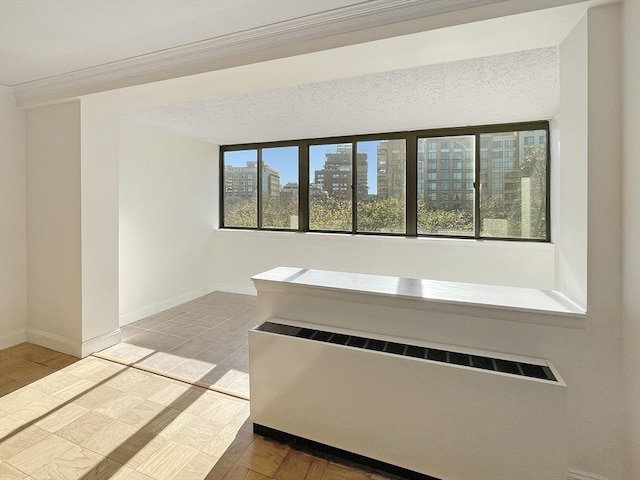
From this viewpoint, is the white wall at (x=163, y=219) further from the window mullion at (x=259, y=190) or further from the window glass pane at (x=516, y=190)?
the window glass pane at (x=516, y=190)

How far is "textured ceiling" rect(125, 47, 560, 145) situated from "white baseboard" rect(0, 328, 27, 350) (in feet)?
8.17

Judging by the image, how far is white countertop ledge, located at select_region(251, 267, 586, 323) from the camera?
4.96 ft

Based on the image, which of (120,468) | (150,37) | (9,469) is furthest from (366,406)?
(150,37)

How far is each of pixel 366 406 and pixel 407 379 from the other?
0.90 ft

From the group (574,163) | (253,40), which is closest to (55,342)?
(253,40)

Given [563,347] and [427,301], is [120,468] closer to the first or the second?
[427,301]

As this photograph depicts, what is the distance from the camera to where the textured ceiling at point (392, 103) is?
243 cm

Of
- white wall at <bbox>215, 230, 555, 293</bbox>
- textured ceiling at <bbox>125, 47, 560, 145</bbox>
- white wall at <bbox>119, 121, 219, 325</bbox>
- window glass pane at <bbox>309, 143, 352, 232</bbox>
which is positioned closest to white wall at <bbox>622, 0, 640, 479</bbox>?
textured ceiling at <bbox>125, 47, 560, 145</bbox>

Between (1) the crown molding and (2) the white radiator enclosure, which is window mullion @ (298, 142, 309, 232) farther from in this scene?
(2) the white radiator enclosure

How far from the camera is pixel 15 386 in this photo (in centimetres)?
239

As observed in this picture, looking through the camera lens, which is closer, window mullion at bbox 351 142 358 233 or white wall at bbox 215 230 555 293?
white wall at bbox 215 230 555 293

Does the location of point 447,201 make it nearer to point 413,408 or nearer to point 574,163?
point 574,163

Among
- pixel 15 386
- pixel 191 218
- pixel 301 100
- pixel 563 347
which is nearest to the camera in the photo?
pixel 563 347

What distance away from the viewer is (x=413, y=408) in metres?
1.53
